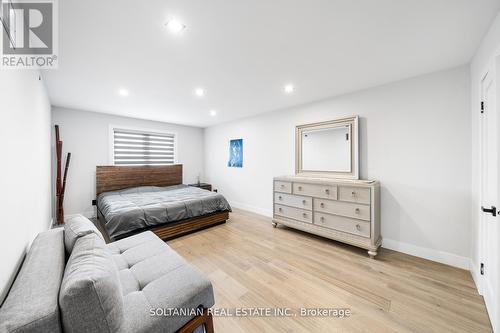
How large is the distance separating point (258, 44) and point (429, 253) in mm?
3269

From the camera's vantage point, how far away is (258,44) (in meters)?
1.81

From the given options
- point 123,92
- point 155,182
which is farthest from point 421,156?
point 155,182

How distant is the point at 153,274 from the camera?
140 cm

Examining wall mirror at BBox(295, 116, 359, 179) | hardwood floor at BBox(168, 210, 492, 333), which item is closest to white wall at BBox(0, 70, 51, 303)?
hardwood floor at BBox(168, 210, 492, 333)

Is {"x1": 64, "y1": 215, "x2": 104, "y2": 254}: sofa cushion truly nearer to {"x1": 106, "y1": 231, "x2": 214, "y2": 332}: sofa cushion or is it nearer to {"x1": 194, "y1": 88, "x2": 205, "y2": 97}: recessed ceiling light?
{"x1": 106, "y1": 231, "x2": 214, "y2": 332}: sofa cushion

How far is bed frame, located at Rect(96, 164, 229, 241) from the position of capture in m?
A: 3.16

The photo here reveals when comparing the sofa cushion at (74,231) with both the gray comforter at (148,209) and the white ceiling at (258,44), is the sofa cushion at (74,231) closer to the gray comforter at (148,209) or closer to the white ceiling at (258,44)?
the gray comforter at (148,209)

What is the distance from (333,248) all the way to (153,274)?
2419 millimetres

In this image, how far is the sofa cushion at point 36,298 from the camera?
68 centimetres

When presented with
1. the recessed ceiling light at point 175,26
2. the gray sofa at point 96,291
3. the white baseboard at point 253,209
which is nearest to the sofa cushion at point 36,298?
the gray sofa at point 96,291

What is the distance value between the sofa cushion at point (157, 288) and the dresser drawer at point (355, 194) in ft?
7.29

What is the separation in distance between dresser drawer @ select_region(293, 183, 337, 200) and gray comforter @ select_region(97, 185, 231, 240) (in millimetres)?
1519

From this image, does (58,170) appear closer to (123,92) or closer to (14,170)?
(123,92)

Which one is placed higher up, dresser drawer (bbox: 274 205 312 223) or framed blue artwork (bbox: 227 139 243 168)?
framed blue artwork (bbox: 227 139 243 168)
